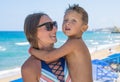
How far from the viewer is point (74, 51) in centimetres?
163

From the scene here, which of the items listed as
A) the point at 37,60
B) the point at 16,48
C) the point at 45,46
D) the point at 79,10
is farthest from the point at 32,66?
the point at 16,48

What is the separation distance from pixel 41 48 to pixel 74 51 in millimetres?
205

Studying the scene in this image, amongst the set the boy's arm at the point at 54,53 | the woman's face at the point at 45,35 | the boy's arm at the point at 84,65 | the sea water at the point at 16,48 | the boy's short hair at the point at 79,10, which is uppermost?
the boy's short hair at the point at 79,10

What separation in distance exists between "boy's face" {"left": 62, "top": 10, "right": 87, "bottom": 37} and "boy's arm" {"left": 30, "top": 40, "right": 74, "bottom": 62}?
0.07 m

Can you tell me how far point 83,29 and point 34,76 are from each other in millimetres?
472

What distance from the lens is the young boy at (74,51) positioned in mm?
1583

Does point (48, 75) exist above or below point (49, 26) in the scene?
below

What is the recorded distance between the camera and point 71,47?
163 cm

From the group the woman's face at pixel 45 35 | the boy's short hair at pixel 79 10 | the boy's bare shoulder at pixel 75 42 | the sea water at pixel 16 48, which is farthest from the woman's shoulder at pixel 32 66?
the sea water at pixel 16 48

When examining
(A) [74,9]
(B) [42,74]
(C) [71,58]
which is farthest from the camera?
(A) [74,9]

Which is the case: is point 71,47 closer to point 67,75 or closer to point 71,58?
point 71,58

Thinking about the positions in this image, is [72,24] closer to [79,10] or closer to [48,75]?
[79,10]

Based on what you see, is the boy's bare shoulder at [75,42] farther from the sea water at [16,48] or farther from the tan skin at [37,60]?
the sea water at [16,48]

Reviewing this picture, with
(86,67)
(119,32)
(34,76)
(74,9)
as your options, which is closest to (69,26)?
(74,9)
